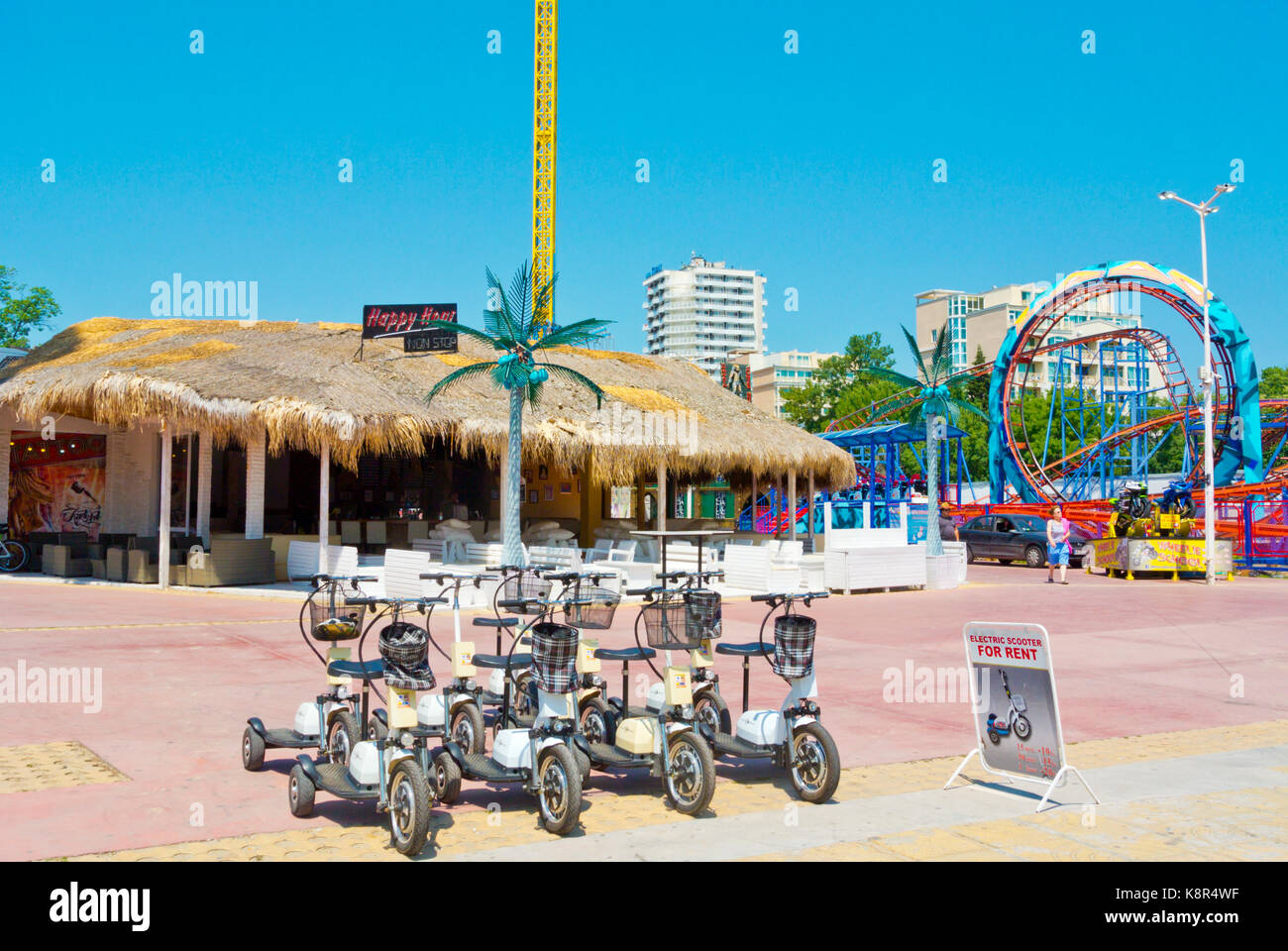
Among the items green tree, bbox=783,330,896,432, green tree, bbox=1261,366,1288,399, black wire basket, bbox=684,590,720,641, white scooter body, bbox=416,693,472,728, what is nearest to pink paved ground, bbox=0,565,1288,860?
white scooter body, bbox=416,693,472,728

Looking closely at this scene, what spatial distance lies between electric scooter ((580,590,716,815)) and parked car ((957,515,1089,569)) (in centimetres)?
2515

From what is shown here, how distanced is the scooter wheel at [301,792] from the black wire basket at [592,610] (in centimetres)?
186

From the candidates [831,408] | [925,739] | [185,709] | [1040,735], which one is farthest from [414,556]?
[831,408]

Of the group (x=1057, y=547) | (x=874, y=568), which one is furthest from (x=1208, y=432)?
(x=874, y=568)

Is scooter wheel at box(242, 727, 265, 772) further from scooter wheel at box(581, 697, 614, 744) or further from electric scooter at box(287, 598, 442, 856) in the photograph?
scooter wheel at box(581, 697, 614, 744)

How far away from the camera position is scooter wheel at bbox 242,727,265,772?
22.3 feet

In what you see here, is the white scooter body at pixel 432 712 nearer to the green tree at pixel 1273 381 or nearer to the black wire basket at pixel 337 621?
the black wire basket at pixel 337 621

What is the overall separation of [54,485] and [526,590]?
21.6 m

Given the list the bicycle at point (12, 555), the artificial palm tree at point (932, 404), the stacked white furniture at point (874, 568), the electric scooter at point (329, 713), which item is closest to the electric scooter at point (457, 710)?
the electric scooter at point (329, 713)

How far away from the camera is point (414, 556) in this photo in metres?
17.5

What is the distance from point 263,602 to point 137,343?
402 inches

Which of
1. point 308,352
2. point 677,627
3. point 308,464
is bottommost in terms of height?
point 677,627

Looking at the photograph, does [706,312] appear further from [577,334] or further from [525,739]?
[525,739]
